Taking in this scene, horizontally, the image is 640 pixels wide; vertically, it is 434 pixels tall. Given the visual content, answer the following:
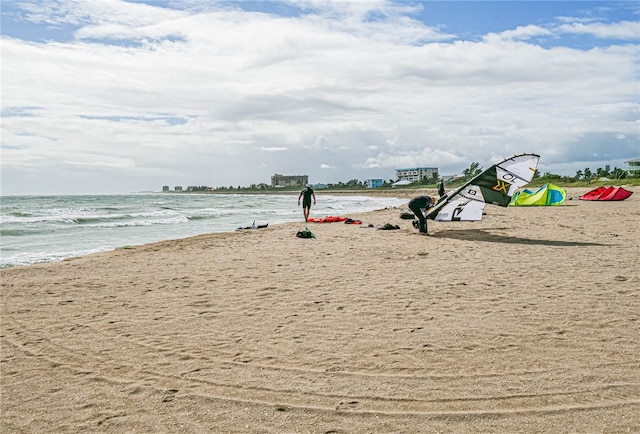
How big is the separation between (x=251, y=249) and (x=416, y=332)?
23.6ft

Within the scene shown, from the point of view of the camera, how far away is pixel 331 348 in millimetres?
4625

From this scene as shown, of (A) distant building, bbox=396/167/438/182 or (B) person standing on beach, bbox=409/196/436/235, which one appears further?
(A) distant building, bbox=396/167/438/182

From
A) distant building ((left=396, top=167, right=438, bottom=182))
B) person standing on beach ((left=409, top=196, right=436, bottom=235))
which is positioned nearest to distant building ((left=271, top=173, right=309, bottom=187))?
distant building ((left=396, top=167, right=438, bottom=182))

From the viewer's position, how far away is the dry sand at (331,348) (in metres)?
3.43

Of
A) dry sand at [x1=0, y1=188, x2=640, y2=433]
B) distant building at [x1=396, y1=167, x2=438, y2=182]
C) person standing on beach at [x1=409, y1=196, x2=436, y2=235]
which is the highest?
distant building at [x1=396, y1=167, x2=438, y2=182]

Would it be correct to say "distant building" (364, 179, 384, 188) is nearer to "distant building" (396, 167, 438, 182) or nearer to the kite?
"distant building" (396, 167, 438, 182)

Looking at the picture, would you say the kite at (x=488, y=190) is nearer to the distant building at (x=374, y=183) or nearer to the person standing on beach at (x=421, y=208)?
the person standing on beach at (x=421, y=208)

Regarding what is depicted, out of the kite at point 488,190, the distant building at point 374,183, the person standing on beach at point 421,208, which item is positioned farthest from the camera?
the distant building at point 374,183

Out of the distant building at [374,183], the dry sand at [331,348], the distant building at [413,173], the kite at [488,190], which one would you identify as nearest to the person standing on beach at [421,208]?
the kite at [488,190]

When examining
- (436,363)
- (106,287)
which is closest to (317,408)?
(436,363)

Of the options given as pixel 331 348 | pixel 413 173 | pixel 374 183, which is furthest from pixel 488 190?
pixel 413 173

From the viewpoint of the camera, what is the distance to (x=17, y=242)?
56.9ft

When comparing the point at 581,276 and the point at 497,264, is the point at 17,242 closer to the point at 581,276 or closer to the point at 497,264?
the point at 497,264

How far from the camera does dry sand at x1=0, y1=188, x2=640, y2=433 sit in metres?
3.43
